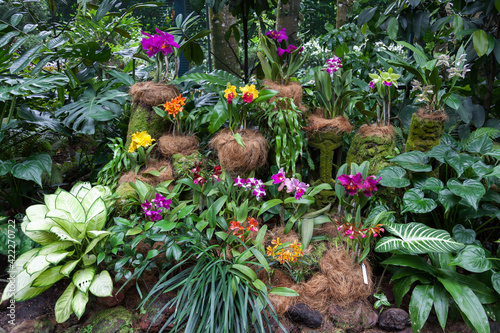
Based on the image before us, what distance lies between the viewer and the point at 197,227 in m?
2.45

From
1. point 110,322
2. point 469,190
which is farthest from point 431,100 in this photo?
point 110,322

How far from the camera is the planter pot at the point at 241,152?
2707 millimetres

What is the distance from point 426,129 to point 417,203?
0.68 m

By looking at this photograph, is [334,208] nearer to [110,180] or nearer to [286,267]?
[286,267]

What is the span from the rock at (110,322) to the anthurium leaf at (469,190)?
2.26 metres

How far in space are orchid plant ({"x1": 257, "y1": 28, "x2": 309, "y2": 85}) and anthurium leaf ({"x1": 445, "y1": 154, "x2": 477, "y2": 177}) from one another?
1417 mm

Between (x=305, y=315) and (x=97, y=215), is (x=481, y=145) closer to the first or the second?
(x=305, y=315)

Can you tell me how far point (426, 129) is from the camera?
2.67 meters

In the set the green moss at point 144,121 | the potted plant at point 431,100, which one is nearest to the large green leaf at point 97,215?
→ the green moss at point 144,121

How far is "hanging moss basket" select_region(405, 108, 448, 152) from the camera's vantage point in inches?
104

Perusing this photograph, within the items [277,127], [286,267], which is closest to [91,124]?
[277,127]

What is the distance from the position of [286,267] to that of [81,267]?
1.41 metres

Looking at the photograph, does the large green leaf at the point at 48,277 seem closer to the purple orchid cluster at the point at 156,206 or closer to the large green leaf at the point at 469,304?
the purple orchid cluster at the point at 156,206

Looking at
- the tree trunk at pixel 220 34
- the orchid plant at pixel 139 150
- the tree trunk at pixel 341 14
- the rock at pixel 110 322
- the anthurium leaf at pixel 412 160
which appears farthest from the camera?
the tree trunk at pixel 341 14
